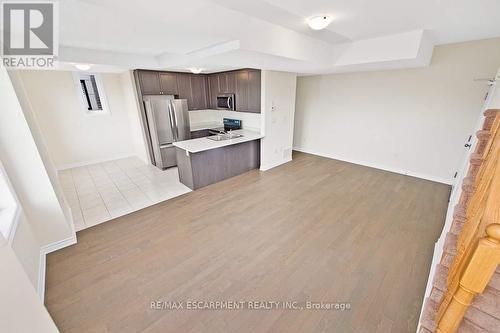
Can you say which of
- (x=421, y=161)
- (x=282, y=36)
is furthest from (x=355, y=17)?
(x=421, y=161)

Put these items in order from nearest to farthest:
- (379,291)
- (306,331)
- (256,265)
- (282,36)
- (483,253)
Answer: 1. (483,253)
2. (306,331)
3. (379,291)
4. (256,265)
5. (282,36)

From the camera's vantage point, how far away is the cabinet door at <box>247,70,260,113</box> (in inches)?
170

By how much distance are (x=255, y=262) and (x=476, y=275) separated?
1749 mm

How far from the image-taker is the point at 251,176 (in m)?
4.46

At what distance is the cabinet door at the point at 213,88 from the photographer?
17.5ft

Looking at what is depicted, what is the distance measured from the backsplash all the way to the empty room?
4.1 inches

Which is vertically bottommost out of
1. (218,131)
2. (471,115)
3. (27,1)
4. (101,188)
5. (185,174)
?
(101,188)

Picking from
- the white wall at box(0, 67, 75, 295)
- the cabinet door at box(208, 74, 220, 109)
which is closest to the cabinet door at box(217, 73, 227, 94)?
the cabinet door at box(208, 74, 220, 109)

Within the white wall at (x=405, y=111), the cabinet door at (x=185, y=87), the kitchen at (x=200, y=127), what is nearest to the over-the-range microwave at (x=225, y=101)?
the kitchen at (x=200, y=127)

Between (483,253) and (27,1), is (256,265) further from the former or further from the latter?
(27,1)

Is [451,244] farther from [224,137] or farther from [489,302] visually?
[224,137]

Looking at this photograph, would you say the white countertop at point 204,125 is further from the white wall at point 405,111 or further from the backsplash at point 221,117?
the white wall at point 405,111

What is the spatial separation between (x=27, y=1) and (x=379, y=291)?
4.06 metres

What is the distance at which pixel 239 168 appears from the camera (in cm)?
454
